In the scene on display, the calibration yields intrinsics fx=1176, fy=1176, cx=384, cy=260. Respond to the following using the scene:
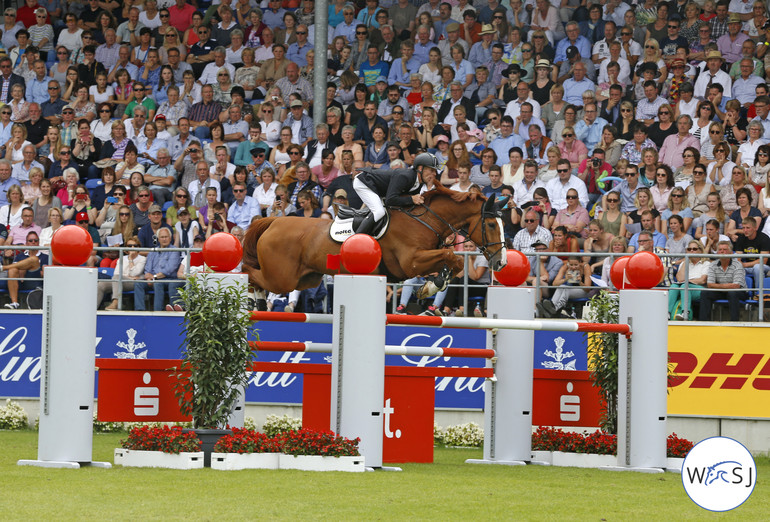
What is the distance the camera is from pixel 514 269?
10047mm

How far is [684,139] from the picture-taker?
16.7m

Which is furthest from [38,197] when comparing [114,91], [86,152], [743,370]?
[743,370]

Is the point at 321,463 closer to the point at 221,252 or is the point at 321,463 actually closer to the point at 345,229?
the point at 221,252

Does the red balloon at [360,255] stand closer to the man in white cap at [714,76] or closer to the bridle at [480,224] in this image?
the bridle at [480,224]

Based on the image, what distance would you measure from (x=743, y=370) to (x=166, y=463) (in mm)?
7325

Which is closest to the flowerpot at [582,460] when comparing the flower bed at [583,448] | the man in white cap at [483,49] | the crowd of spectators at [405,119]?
the flower bed at [583,448]

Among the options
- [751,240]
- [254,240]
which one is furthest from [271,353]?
[751,240]

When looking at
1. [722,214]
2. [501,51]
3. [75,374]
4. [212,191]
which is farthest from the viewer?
[501,51]

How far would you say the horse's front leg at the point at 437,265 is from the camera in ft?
42.3

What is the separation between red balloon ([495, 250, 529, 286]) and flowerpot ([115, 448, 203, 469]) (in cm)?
313

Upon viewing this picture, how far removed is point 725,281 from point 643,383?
4.46 meters

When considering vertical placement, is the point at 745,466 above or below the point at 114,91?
below

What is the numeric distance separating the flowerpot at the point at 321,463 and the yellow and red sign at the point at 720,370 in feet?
18.6

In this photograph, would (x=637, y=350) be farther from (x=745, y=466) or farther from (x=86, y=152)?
(x=86, y=152)
